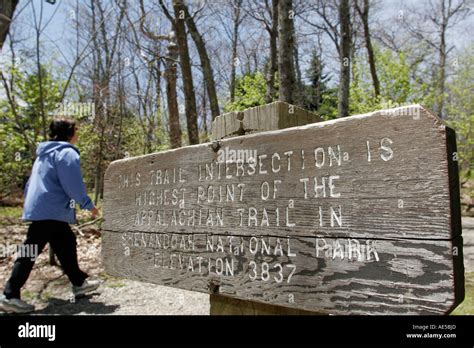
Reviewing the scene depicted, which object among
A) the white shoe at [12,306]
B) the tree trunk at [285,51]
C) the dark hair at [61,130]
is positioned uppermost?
the tree trunk at [285,51]

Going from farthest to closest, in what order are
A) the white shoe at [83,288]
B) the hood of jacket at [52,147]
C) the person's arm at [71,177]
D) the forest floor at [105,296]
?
1. the white shoe at [83,288]
2. the forest floor at [105,296]
3. the hood of jacket at [52,147]
4. the person's arm at [71,177]

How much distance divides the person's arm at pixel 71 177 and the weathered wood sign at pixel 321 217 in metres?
1.85

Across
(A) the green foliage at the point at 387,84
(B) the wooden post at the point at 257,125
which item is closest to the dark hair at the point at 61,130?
(B) the wooden post at the point at 257,125

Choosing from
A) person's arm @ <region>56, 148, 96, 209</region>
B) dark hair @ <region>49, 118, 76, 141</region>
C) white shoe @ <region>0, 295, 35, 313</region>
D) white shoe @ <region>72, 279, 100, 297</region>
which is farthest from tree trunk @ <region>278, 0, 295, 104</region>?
white shoe @ <region>0, 295, 35, 313</region>

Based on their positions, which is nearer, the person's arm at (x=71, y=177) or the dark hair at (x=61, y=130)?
the person's arm at (x=71, y=177)

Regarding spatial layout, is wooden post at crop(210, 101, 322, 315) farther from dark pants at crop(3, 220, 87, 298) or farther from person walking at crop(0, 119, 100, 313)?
dark pants at crop(3, 220, 87, 298)

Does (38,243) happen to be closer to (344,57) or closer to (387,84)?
(344,57)

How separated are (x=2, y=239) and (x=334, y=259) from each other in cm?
656

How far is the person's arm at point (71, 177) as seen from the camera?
134 inches

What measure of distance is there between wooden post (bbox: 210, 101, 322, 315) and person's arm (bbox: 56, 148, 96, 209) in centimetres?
210

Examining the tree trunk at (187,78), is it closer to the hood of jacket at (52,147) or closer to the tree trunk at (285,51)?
the tree trunk at (285,51)

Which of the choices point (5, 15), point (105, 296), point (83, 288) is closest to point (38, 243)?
point (83, 288)

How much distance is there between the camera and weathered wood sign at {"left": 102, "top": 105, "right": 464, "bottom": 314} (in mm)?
1002
